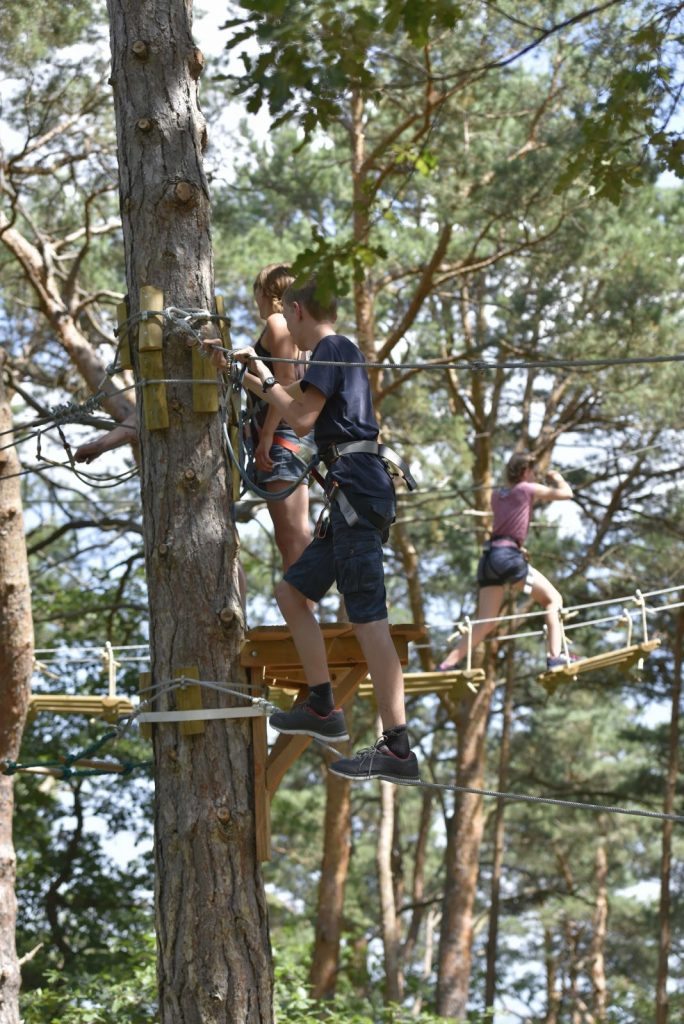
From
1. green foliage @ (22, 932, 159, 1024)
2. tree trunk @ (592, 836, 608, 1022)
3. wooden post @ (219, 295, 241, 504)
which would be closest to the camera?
wooden post @ (219, 295, 241, 504)

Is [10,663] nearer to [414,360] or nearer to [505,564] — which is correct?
[505,564]

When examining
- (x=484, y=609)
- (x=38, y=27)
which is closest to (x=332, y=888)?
(x=484, y=609)

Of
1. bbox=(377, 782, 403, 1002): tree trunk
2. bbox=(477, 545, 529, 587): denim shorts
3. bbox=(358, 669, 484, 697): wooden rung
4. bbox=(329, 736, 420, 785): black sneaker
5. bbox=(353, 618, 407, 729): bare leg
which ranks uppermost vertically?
bbox=(477, 545, 529, 587): denim shorts

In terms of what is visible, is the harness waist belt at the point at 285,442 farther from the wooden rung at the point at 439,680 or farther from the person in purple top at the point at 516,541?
the person in purple top at the point at 516,541

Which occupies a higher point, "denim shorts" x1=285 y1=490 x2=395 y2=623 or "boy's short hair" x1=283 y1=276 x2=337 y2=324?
"boy's short hair" x1=283 y1=276 x2=337 y2=324

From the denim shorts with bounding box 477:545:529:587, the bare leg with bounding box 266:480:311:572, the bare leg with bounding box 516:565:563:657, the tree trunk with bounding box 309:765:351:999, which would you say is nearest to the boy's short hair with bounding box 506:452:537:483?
the denim shorts with bounding box 477:545:529:587

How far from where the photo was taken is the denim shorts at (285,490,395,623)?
10.9 feet

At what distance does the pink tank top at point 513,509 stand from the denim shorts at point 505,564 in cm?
10

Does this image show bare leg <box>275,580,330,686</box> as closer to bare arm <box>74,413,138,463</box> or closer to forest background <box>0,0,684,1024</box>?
bare arm <box>74,413,138,463</box>

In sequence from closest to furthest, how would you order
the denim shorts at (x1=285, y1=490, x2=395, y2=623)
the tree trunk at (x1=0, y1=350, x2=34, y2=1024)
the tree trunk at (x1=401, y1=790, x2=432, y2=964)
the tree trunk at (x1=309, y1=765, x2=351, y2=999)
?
the denim shorts at (x1=285, y1=490, x2=395, y2=623), the tree trunk at (x1=0, y1=350, x2=34, y2=1024), the tree trunk at (x1=309, y1=765, x2=351, y2=999), the tree trunk at (x1=401, y1=790, x2=432, y2=964)

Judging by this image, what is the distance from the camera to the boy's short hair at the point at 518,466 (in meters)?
6.85

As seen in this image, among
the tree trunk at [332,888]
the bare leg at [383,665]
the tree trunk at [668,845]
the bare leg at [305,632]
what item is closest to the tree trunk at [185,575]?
the bare leg at [305,632]

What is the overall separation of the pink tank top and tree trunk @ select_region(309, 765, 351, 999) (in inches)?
157

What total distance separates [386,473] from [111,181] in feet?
25.6
